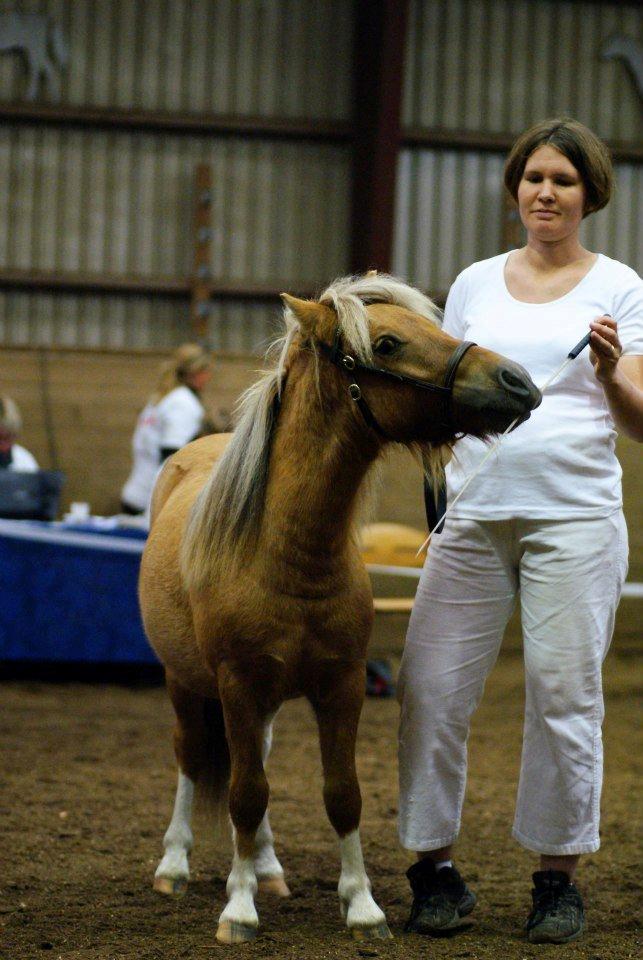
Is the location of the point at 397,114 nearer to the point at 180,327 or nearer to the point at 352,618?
the point at 180,327

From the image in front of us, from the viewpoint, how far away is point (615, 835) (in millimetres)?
3980

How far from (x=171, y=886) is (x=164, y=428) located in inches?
173

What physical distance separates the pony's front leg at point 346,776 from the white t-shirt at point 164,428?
4.23 meters

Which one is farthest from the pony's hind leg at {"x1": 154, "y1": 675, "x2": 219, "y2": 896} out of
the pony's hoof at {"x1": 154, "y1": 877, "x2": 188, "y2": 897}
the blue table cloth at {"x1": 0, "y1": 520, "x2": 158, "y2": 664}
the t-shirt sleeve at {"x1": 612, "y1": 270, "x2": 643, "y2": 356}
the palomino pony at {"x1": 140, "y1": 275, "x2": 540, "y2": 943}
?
the blue table cloth at {"x1": 0, "y1": 520, "x2": 158, "y2": 664}

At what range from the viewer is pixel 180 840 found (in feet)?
10.9

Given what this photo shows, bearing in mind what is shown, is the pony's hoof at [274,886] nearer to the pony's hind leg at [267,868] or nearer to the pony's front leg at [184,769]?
the pony's hind leg at [267,868]

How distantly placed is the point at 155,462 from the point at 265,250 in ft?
9.27

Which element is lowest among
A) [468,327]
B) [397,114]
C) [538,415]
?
[538,415]

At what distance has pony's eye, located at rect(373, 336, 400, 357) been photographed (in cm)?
248

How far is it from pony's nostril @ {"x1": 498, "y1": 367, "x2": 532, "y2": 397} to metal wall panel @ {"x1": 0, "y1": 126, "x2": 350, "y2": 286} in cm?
733

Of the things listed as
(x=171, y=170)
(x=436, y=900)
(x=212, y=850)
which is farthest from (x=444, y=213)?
(x=436, y=900)

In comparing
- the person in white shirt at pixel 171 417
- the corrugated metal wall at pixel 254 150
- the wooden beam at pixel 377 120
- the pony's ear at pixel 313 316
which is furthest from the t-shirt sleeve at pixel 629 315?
the corrugated metal wall at pixel 254 150

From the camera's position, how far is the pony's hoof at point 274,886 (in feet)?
10.5

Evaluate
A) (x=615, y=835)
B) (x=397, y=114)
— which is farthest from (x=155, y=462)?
(x=615, y=835)
